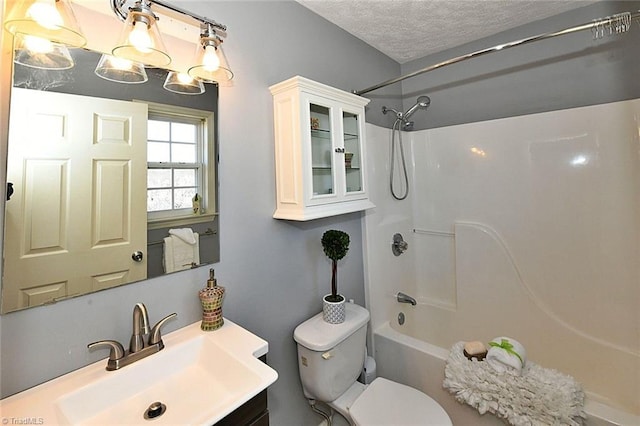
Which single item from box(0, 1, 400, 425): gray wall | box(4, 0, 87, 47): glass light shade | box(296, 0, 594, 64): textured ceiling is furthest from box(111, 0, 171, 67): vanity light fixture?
box(296, 0, 594, 64): textured ceiling

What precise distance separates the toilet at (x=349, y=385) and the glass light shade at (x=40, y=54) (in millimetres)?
1337

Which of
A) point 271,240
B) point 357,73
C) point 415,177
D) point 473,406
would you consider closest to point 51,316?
point 271,240

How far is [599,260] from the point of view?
5.61ft

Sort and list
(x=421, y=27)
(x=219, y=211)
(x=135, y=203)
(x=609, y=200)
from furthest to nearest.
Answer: (x=421, y=27), (x=609, y=200), (x=219, y=211), (x=135, y=203)

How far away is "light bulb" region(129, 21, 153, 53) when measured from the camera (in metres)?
0.90

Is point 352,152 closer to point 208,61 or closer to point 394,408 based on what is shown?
point 208,61

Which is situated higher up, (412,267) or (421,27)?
(421,27)

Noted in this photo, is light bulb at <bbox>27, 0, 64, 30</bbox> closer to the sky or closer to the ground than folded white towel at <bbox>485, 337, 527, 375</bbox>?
closer to the sky

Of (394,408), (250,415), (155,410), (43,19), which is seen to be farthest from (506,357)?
Answer: (43,19)

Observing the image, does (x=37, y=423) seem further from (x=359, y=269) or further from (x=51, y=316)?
(x=359, y=269)

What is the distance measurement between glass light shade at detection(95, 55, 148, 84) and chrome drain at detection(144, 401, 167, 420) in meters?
1.04

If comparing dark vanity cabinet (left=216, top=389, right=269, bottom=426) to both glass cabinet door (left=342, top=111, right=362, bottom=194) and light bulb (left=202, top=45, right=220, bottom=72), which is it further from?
light bulb (left=202, top=45, right=220, bottom=72)

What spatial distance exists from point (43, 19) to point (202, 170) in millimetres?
589

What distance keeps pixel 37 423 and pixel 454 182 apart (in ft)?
8.00
